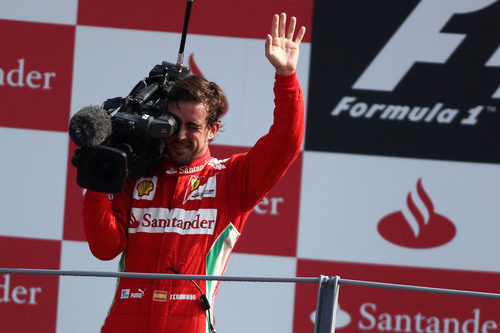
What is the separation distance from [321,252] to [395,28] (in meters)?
0.81

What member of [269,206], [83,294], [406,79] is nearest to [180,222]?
[269,206]

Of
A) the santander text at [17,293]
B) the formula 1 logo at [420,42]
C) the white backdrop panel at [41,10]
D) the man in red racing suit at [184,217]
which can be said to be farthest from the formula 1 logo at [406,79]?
the santander text at [17,293]

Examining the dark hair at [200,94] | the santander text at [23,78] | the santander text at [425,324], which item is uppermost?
the santander text at [23,78]

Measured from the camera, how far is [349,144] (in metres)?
2.82

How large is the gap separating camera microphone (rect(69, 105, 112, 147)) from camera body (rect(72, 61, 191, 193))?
0.05m

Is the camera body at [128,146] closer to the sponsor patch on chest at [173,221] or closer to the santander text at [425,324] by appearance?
the sponsor patch on chest at [173,221]

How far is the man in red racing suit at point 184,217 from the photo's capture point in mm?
1771

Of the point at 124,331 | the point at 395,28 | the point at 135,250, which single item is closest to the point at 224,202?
the point at 135,250

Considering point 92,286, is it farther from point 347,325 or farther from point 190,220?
point 190,220

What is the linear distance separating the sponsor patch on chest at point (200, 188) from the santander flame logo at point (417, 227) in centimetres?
109

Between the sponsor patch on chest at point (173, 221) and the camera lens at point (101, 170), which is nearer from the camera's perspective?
the camera lens at point (101, 170)

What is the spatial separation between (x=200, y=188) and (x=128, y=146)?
8.5 inches

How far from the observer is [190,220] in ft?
5.98

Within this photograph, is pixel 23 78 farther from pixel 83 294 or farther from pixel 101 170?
pixel 101 170
